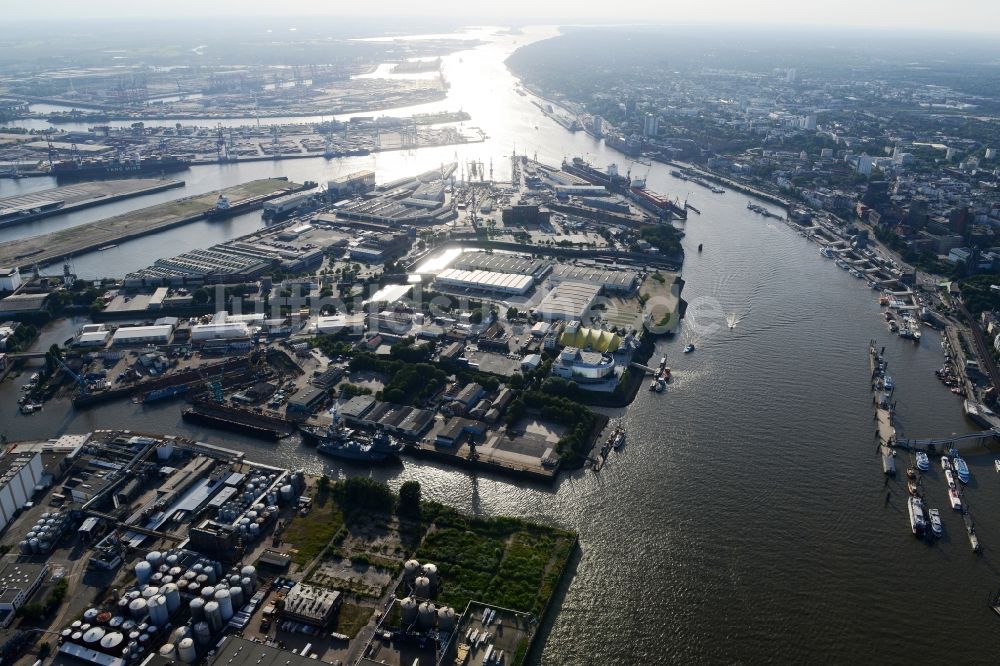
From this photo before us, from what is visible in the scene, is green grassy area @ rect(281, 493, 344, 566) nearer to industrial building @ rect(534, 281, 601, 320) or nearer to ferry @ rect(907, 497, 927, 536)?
industrial building @ rect(534, 281, 601, 320)

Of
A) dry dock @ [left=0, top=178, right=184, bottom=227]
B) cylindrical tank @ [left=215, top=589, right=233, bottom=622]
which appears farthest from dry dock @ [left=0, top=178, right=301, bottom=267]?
cylindrical tank @ [left=215, top=589, right=233, bottom=622]

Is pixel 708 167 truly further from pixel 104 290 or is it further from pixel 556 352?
pixel 104 290

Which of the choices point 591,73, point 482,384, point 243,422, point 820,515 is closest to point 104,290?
point 243,422

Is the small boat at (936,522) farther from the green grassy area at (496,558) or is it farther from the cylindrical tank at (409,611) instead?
the cylindrical tank at (409,611)

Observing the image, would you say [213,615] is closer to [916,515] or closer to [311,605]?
[311,605]

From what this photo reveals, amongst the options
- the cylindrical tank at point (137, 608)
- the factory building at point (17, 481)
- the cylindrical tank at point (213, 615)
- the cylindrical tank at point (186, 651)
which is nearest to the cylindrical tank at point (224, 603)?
the cylindrical tank at point (213, 615)

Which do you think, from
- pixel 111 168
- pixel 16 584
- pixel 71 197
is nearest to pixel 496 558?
pixel 16 584
